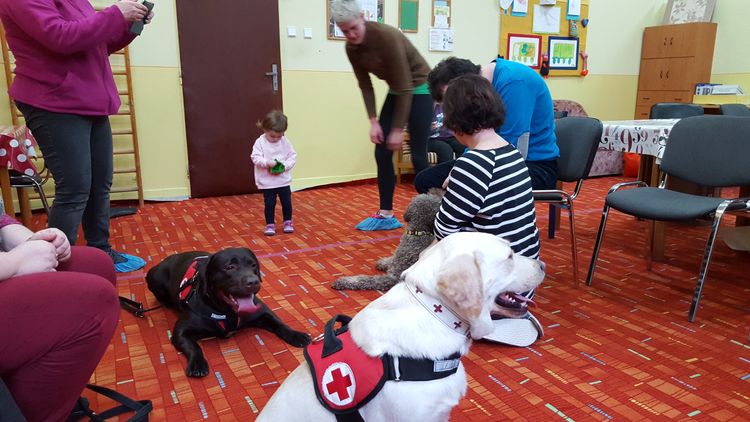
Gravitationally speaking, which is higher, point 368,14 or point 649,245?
point 368,14

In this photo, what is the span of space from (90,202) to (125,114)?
8.12 ft

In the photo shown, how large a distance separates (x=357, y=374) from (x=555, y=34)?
6898 mm

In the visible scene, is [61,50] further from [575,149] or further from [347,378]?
[575,149]

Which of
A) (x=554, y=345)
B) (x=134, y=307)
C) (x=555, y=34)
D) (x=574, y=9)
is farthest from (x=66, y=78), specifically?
(x=574, y=9)

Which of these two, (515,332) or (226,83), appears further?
(226,83)

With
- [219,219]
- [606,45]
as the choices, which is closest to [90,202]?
[219,219]

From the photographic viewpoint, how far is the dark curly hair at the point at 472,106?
2033 millimetres

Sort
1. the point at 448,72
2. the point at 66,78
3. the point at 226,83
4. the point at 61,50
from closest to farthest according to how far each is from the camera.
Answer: the point at 61,50 < the point at 66,78 < the point at 448,72 < the point at 226,83

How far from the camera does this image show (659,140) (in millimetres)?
3148

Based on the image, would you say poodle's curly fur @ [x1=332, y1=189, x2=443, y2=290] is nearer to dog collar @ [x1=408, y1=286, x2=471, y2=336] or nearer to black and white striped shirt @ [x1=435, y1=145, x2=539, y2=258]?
black and white striped shirt @ [x1=435, y1=145, x2=539, y2=258]

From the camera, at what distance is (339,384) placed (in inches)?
44.1

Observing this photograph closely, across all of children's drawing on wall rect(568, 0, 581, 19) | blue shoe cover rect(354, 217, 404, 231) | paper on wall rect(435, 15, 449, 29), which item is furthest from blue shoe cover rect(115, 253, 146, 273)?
children's drawing on wall rect(568, 0, 581, 19)

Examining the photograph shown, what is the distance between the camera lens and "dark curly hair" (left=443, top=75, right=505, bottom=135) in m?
2.03

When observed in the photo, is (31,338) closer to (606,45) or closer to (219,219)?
(219,219)
